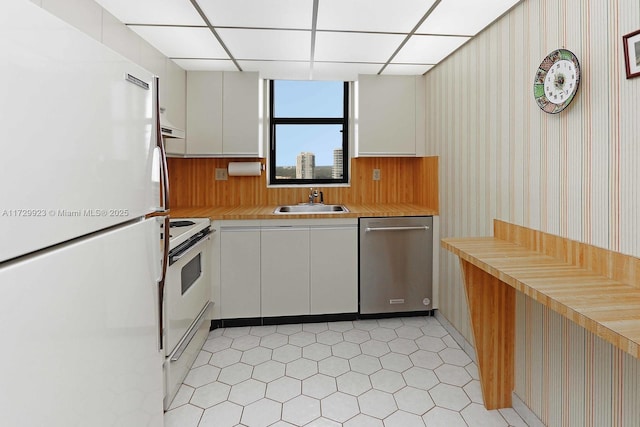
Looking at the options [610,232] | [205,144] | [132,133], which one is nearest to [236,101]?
[205,144]

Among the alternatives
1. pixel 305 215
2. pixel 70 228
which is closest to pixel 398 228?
pixel 305 215

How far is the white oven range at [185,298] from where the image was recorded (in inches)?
72.9

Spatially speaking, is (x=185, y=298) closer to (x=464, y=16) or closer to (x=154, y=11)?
(x=154, y=11)

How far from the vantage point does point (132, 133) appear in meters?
1.09

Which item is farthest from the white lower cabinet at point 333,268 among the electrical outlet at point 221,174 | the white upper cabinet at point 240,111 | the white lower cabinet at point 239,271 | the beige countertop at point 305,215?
the electrical outlet at point 221,174

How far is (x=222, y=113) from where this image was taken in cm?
305

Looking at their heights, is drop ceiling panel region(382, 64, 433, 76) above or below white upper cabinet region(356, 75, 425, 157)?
above

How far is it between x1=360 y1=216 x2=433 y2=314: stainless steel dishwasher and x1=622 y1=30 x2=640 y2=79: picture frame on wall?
1817 mm

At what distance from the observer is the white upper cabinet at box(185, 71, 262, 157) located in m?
3.02

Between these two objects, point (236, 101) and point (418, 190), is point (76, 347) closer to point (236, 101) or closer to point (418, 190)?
point (236, 101)

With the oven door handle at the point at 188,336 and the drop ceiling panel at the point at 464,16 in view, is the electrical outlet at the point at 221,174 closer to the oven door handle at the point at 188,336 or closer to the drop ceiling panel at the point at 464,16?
the oven door handle at the point at 188,336

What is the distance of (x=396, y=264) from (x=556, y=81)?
1758 mm

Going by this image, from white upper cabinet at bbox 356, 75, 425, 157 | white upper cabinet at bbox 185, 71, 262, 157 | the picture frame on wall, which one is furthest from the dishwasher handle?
the picture frame on wall

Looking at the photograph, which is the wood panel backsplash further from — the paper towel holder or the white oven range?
the white oven range
